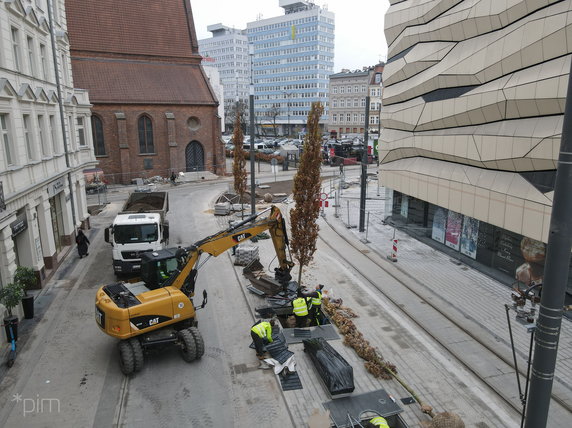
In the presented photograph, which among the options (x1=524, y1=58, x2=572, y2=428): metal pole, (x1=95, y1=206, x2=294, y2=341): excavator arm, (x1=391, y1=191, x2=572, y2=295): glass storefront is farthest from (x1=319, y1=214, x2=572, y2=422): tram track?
(x1=95, y1=206, x2=294, y2=341): excavator arm

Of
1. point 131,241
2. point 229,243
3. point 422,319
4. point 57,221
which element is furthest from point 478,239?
point 57,221

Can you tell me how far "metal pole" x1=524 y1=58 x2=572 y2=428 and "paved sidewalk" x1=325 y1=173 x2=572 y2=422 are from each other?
5.65 meters

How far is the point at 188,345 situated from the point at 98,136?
34378 millimetres

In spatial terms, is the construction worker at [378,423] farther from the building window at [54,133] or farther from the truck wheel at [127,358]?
the building window at [54,133]

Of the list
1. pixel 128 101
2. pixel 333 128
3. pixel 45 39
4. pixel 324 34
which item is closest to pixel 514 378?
pixel 45 39

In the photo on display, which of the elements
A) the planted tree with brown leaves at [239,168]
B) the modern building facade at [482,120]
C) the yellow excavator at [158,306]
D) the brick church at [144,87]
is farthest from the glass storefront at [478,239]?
the brick church at [144,87]

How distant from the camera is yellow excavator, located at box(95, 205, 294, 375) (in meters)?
10.5

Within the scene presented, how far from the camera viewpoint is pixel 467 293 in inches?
611

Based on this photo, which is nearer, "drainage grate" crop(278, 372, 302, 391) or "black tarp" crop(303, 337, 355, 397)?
"black tarp" crop(303, 337, 355, 397)

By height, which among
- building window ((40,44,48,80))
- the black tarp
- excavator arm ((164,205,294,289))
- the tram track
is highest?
building window ((40,44,48,80))

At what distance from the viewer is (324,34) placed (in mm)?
109812

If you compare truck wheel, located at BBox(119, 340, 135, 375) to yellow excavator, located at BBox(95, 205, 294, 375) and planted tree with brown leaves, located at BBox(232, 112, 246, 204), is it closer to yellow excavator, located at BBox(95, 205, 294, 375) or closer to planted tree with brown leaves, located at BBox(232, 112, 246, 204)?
yellow excavator, located at BBox(95, 205, 294, 375)

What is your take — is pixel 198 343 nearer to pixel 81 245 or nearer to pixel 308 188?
pixel 308 188

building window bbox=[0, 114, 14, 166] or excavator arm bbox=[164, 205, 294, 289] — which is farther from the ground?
building window bbox=[0, 114, 14, 166]
